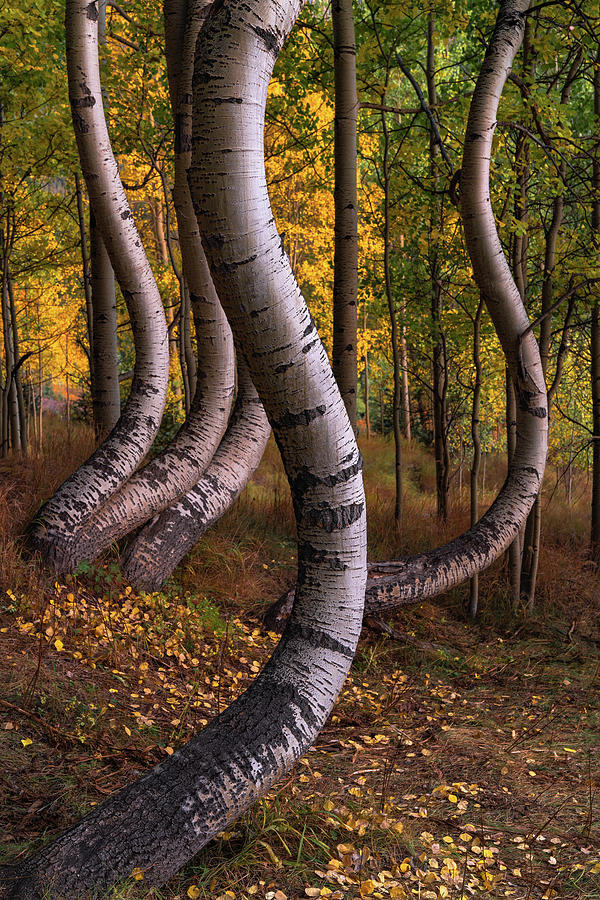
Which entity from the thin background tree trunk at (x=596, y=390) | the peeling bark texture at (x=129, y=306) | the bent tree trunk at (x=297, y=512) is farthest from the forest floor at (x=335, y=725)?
the thin background tree trunk at (x=596, y=390)

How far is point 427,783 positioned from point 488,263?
132 inches

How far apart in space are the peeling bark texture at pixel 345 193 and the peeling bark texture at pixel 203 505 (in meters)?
0.83

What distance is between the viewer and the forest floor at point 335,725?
2.32 metres

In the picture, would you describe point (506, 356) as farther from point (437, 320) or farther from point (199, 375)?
point (437, 320)

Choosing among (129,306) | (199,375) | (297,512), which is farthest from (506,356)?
(297,512)

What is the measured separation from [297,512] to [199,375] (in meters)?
3.14

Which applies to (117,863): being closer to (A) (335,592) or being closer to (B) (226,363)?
(A) (335,592)

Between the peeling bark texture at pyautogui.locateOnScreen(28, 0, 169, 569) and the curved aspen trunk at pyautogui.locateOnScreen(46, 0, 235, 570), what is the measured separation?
0.19 meters

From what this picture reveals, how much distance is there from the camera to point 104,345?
21.2 ft

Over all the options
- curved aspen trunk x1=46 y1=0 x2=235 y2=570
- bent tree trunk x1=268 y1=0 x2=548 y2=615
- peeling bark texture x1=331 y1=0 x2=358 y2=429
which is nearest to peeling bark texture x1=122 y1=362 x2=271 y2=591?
curved aspen trunk x1=46 y1=0 x2=235 y2=570

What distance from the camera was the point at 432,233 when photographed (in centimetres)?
654

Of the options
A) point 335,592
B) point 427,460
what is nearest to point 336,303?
point 335,592

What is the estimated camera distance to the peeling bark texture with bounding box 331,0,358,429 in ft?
16.2

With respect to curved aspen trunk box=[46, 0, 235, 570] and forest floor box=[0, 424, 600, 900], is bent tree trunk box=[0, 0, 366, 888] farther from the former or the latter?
curved aspen trunk box=[46, 0, 235, 570]
